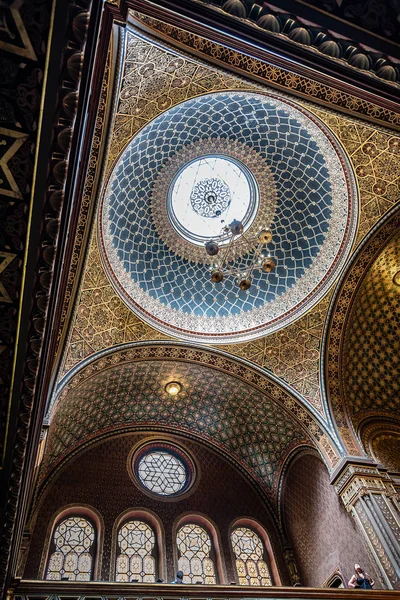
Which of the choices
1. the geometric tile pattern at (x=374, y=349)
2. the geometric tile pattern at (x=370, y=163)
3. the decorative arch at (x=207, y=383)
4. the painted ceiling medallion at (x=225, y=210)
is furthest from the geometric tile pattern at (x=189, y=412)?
the geometric tile pattern at (x=370, y=163)

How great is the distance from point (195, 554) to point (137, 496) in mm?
1851

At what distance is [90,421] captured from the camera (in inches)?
436

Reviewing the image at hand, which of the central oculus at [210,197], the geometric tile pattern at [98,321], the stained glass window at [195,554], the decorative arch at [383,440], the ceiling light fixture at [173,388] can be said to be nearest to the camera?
the geometric tile pattern at [98,321]

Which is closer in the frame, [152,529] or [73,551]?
[73,551]

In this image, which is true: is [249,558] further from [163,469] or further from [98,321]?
[98,321]

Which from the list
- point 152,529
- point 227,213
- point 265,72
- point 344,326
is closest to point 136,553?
point 152,529

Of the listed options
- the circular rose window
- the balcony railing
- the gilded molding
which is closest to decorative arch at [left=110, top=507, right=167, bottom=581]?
the circular rose window

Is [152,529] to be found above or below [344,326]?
below

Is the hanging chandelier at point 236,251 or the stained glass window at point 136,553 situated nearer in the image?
the stained glass window at point 136,553

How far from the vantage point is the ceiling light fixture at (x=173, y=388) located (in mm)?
11328

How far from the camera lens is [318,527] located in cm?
1023

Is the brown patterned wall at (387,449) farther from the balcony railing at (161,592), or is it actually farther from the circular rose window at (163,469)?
the circular rose window at (163,469)

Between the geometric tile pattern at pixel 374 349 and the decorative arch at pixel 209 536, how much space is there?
4273 millimetres

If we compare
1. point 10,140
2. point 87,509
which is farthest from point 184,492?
point 10,140
